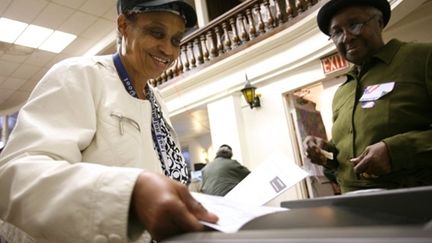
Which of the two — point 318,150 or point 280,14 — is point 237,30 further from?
point 318,150

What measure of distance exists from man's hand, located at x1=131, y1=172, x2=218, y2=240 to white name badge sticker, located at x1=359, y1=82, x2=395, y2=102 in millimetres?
1066

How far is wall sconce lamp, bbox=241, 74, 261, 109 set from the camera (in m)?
4.60

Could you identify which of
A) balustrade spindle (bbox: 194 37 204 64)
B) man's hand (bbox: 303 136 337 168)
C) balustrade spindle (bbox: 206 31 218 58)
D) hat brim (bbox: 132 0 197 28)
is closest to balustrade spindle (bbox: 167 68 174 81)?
balustrade spindle (bbox: 194 37 204 64)

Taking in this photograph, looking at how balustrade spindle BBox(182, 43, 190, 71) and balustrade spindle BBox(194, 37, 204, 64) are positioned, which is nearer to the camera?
balustrade spindle BBox(194, 37, 204, 64)

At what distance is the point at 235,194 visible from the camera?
4.65ft

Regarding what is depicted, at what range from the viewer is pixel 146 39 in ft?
3.35

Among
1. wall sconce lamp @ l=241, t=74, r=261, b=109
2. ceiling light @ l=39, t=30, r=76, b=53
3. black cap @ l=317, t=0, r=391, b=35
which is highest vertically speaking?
ceiling light @ l=39, t=30, r=76, b=53

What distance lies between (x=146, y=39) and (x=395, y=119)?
0.97m

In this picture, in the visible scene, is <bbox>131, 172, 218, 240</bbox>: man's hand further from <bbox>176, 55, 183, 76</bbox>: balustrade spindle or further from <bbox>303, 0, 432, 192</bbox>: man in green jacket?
<bbox>176, 55, 183, 76</bbox>: balustrade spindle

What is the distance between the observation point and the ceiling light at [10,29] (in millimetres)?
5664

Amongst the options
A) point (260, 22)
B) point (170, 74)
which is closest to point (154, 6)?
point (260, 22)

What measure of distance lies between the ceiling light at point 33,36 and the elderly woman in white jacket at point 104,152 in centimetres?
597

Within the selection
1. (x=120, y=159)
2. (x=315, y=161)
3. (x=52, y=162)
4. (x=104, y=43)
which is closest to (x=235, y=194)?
(x=315, y=161)

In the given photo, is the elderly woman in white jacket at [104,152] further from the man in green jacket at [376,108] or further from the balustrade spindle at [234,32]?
the balustrade spindle at [234,32]
